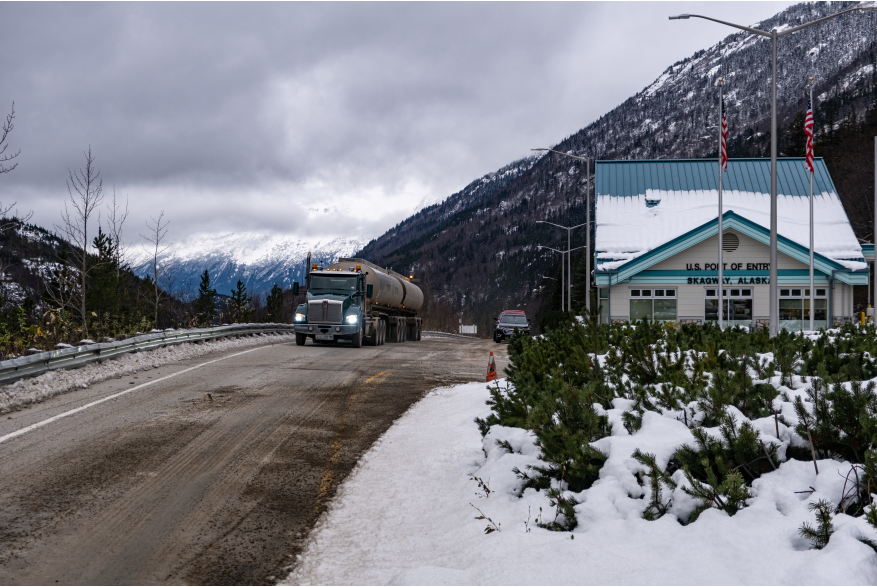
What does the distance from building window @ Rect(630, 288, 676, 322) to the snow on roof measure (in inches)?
84.7

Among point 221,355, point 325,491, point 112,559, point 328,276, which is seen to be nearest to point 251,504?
point 325,491

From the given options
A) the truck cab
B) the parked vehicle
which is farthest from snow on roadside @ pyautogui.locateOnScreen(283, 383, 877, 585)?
the parked vehicle

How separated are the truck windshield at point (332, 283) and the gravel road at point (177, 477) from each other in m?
14.5

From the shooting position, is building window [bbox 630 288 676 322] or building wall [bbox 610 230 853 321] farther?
building window [bbox 630 288 676 322]

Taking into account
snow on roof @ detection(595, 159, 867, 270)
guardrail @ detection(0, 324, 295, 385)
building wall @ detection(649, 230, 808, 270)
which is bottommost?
guardrail @ detection(0, 324, 295, 385)

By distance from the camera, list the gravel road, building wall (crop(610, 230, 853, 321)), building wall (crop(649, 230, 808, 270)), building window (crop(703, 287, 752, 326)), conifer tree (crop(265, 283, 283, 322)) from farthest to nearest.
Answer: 1. conifer tree (crop(265, 283, 283, 322))
2. building window (crop(703, 287, 752, 326))
3. building wall (crop(649, 230, 808, 270))
4. building wall (crop(610, 230, 853, 321))
5. the gravel road

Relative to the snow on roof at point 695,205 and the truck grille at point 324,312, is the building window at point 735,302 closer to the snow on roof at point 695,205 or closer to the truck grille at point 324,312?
the snow on roof at point 695,205

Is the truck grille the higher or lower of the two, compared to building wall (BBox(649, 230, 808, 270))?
lower

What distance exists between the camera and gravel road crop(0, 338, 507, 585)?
467cm

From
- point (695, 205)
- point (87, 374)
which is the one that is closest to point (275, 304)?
point (695, 205)

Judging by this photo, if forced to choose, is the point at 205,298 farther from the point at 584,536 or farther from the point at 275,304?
the point at 584,536

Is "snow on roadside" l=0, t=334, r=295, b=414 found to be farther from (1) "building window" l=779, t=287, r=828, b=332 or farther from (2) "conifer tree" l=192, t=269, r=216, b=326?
(2) "conifer tree" l=192, t=269, r=216, b=326

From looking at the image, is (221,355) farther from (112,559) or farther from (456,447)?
(112,559)

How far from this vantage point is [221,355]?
67.2ft
